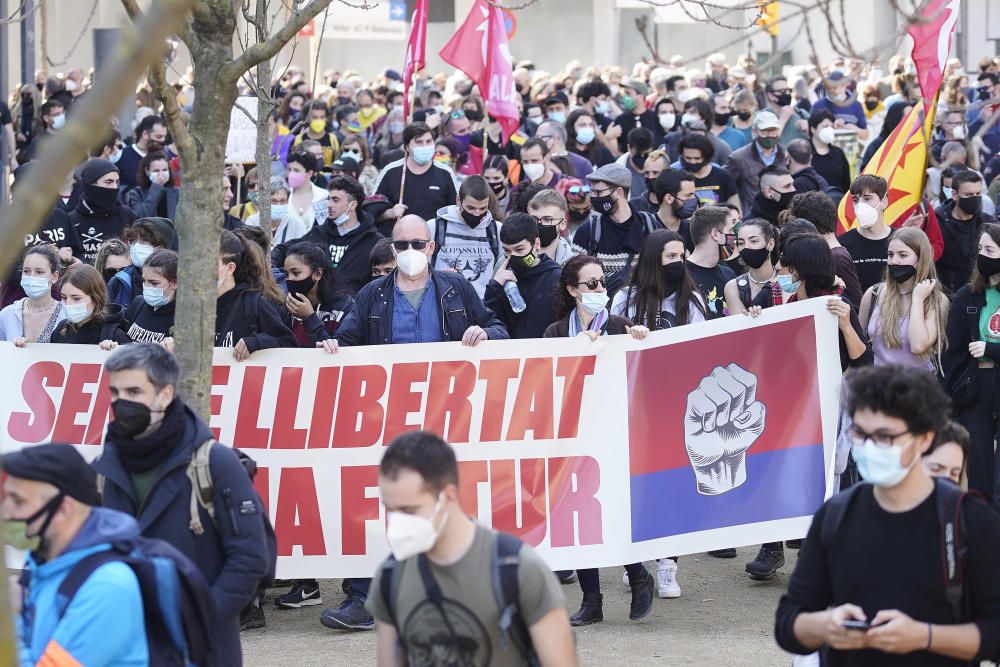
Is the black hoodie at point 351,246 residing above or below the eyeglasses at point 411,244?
above

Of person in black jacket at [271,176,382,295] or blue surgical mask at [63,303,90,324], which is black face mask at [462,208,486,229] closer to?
person in black jacket at [271,176,382,295]

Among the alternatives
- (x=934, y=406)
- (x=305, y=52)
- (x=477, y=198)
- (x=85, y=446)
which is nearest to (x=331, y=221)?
(x=477, y=198)

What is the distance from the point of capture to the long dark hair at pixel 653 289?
8.20 meters

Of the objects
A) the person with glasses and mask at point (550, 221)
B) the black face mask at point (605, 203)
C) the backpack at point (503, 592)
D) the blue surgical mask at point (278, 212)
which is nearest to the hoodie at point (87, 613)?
the backpack at point (503, 592)

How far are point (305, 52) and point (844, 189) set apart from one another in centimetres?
2445

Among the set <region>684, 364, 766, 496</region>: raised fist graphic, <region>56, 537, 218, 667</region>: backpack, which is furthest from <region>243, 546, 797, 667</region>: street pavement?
<region>56, 537, 218, 667</region>: backpack

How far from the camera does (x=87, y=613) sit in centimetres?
395

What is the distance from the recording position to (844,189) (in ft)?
48.2

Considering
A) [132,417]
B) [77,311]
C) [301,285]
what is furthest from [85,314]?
[132,417]

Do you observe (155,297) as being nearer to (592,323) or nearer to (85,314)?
(85,314)

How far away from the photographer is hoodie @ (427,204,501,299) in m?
10.1

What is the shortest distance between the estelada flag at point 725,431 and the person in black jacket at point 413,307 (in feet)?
3.05

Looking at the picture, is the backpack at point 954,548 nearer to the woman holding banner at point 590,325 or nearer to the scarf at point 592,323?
the woman holding banner at point 590,325

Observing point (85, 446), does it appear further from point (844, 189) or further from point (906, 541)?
point (844, 189)
